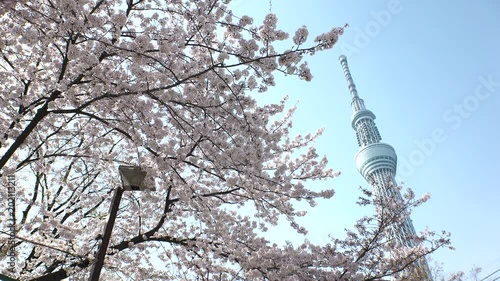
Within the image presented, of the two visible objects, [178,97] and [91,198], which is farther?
[91,198]

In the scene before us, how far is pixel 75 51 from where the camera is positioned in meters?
3.54

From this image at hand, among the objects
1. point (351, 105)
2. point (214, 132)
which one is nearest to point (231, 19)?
point (214, 132)

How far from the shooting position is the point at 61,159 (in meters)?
7.01

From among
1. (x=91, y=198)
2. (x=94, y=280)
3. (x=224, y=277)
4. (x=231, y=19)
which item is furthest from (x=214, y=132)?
(x=91, y=198)

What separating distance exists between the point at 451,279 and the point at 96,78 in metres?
9.60

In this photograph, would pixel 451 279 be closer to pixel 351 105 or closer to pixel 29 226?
pixel 29 226

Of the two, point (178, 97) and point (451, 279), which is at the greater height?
point (178, 97)

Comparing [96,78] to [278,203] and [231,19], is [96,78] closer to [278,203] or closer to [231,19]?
[231,19]

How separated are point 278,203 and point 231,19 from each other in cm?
301

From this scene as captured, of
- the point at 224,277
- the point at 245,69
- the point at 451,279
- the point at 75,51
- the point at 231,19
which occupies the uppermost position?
the point at 231,19

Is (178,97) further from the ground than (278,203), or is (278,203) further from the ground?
(178,97)

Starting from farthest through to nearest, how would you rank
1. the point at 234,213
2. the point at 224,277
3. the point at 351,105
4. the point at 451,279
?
the point at 351,105 < the point at 451,279 < the point at 234,213 < the point at 224,277

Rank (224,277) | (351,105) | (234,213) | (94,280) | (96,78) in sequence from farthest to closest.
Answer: (351,105), (234,213), (224,277), (96,78), (94,280)

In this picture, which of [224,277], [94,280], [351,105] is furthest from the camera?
[351,105]
